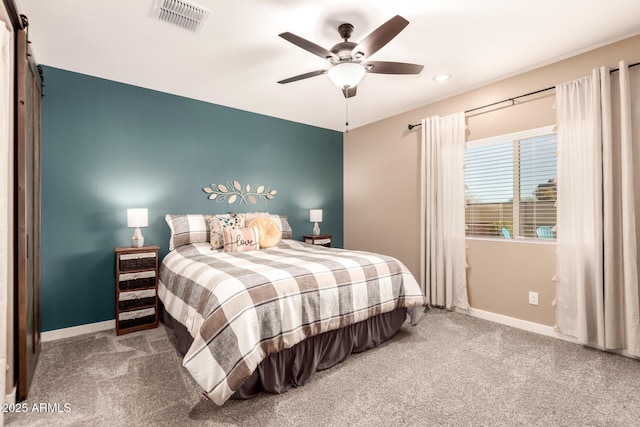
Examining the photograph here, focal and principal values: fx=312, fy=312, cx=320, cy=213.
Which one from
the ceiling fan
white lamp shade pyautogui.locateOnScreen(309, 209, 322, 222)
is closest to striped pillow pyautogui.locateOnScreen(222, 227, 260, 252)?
white lamp shade pyautogui.locateOnScreen(309, 209, 322, 222)

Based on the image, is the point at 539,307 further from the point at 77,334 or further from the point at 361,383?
the point at 77,334

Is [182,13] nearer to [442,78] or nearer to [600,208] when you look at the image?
[442,78]

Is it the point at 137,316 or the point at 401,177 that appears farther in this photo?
the point at 401,177

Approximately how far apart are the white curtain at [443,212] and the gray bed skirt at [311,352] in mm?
1028

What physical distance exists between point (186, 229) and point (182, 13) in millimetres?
2085

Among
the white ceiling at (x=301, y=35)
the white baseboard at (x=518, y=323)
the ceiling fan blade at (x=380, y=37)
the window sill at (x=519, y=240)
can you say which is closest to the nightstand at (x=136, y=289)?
the white ceiling at (x=301, y=35)

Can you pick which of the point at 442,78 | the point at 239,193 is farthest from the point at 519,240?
the point at 239,193

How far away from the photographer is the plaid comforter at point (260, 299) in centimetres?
176

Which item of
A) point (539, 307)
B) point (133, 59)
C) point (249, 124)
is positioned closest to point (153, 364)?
point (133, 59)

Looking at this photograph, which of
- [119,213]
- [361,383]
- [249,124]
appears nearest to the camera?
[361,383]

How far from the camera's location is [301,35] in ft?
8.20

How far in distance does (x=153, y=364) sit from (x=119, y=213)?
1.71m

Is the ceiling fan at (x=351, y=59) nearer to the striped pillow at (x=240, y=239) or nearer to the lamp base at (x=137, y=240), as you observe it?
the striped pillow at (x=240, y=239)

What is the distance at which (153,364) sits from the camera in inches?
93.8
